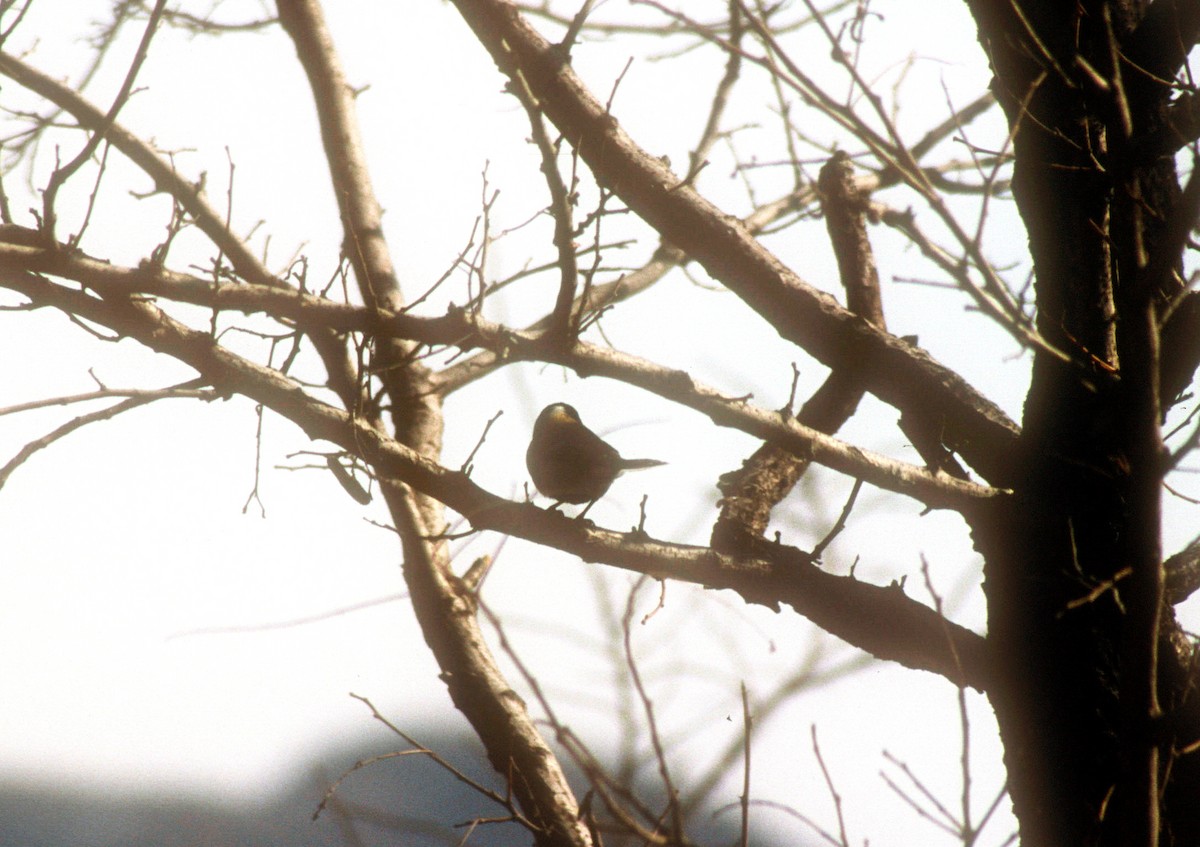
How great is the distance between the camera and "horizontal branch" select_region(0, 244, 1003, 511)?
275 centimetres

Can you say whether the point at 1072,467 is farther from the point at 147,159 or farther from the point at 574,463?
the point at 147,159

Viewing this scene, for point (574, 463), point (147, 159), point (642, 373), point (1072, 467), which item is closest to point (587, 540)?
point (642, 373)

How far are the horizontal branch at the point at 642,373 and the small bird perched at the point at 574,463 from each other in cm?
170

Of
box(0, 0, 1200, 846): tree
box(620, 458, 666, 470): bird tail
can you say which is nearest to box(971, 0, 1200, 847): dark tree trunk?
box(0, 0, 1200, 846): tree

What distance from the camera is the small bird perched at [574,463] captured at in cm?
450

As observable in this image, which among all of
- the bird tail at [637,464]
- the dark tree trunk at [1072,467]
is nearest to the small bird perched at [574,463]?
the bird tail at [637,464]

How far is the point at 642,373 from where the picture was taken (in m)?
2.80

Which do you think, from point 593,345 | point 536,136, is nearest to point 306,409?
point 593,345

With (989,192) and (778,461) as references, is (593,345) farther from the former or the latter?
(989,192)

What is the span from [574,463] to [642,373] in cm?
175

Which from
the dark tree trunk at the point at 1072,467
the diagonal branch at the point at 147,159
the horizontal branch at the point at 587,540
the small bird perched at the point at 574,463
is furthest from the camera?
the small bird perched at the point at 574,463

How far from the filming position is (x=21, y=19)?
97.7 inches

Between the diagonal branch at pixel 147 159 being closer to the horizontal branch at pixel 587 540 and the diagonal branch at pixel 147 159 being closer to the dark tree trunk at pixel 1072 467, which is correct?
the horizontal branch at pixel 587 540

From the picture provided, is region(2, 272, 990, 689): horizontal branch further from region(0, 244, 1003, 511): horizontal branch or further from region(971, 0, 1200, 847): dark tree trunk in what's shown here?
region(971, 0, 1200, 847): dark tree trunk
